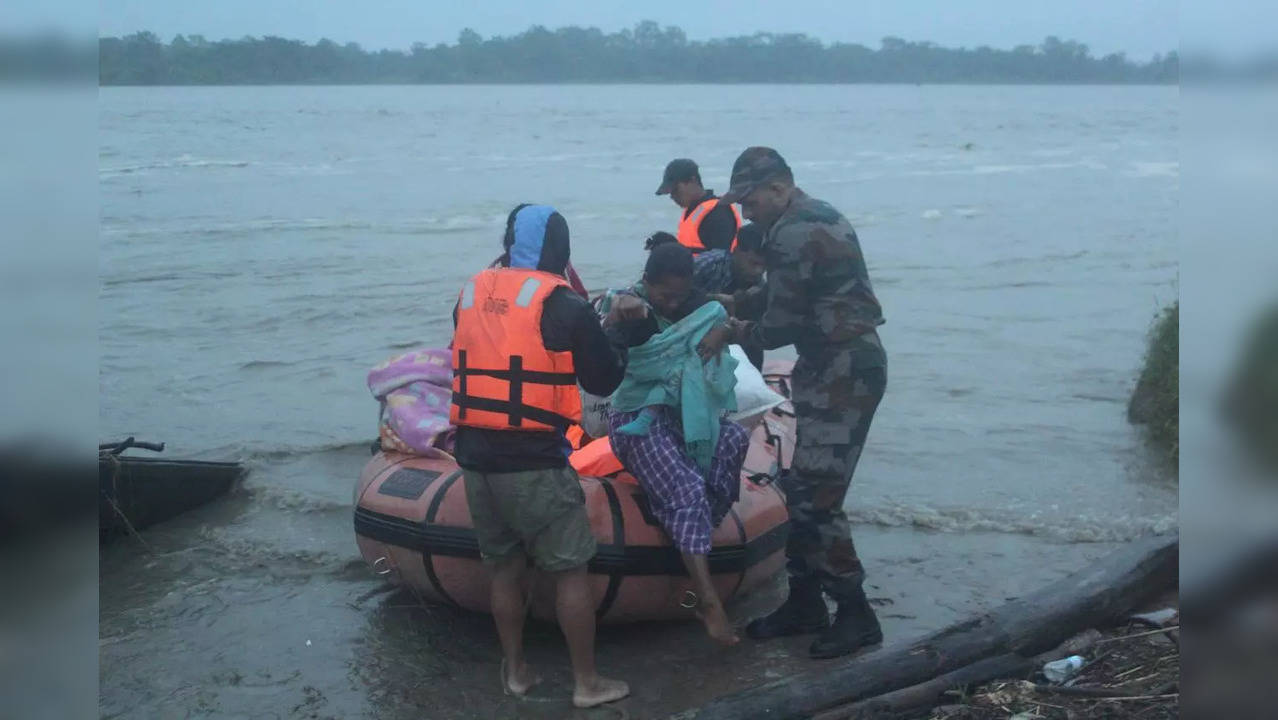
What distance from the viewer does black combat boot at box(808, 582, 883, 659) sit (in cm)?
521

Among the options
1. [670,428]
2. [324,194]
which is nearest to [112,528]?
[670,428]

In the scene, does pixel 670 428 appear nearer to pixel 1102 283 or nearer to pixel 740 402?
pixel 740 402

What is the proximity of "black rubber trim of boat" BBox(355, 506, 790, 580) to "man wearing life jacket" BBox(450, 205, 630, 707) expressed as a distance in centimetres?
49

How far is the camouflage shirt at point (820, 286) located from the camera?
4.85 metres

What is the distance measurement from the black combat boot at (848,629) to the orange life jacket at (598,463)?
1084mm

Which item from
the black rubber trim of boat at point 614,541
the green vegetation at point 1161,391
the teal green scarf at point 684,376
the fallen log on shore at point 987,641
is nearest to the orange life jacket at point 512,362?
the teal green scarf at point 684,376

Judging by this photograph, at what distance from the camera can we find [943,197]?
3042 cm

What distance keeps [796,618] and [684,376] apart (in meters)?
1.25

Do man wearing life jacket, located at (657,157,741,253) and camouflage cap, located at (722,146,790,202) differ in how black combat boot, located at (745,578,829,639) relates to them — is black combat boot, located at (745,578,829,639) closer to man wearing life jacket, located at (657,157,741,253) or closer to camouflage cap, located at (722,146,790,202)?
camouflage cap, located at (722,146,790,202)

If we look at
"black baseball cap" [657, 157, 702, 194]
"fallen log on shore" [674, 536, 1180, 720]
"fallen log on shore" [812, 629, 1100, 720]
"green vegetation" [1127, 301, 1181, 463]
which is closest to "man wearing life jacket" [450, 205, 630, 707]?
"fallen log on shore" [674, 536, 1180, 720]

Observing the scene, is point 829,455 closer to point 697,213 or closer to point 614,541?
point 614,541

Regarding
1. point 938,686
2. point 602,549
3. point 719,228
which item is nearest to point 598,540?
point 602,549

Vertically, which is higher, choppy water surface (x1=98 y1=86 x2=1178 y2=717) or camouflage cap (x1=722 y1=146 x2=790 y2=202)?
camouflage cap (x1=722 y1=146 x2=790 y2=202)

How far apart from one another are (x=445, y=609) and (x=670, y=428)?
4.82 feet
